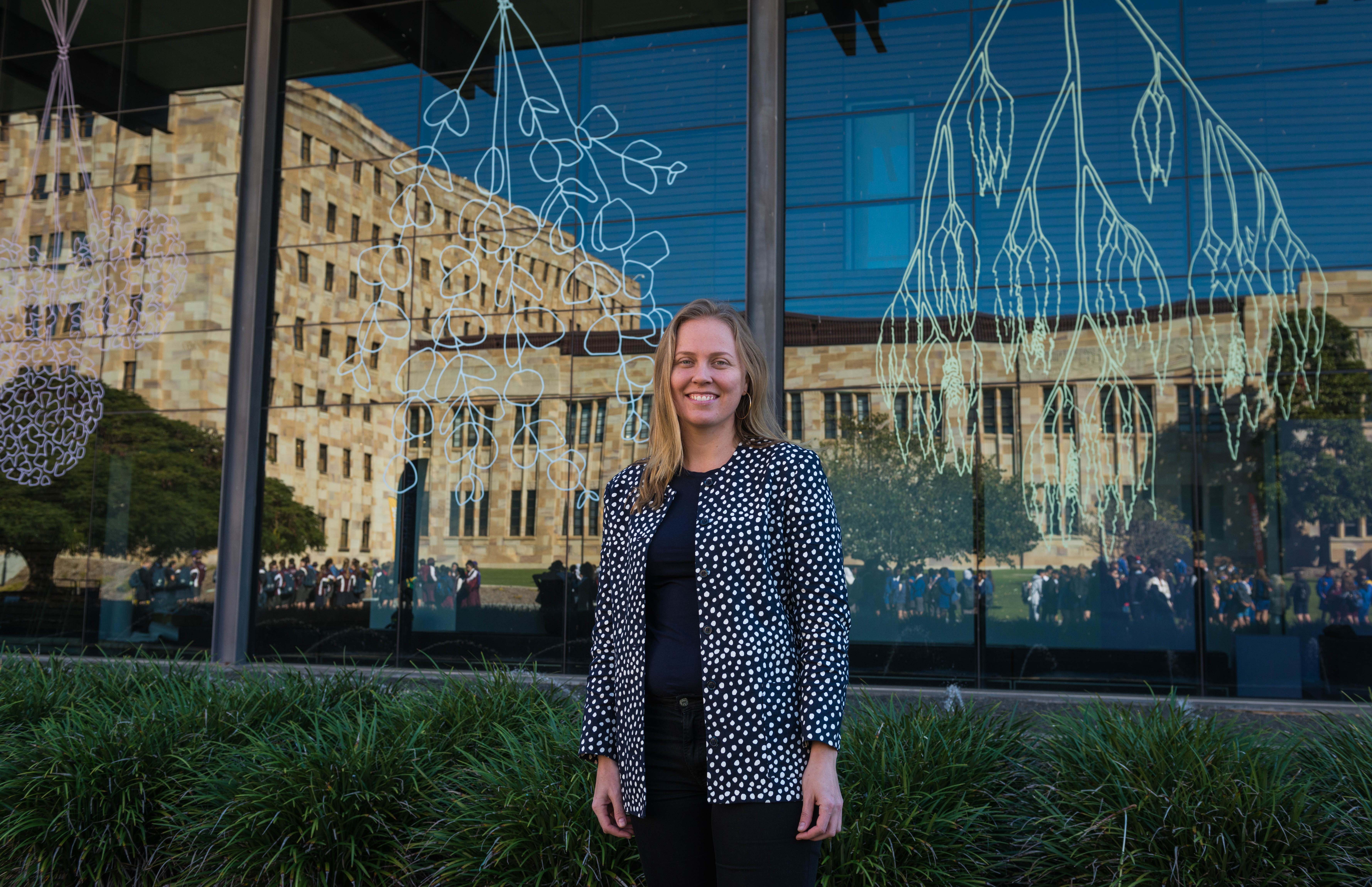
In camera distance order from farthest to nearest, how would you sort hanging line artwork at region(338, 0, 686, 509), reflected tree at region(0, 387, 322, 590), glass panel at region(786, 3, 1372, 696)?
reflected tree at region(0, 387, 322, 590), hanging line artwork at region(338, 0, 686, 509), glass panel at region(786, 3, 1372, 696)

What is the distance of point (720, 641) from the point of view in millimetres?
2338

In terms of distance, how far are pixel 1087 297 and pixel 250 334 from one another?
11.2 metres

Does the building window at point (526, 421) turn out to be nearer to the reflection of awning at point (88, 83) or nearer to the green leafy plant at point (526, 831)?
the reflection of awning at point (88, 83)

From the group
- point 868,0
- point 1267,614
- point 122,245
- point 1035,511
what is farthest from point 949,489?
point 122,245

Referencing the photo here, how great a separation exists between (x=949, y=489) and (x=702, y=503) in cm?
1063

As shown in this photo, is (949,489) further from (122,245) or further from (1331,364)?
(122,245)

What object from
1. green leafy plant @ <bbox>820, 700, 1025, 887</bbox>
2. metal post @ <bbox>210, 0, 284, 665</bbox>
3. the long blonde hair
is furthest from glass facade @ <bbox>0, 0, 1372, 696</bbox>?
the long blonde hair

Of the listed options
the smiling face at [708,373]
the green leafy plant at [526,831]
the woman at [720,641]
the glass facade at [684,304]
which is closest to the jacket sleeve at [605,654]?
the woman at [720,641]

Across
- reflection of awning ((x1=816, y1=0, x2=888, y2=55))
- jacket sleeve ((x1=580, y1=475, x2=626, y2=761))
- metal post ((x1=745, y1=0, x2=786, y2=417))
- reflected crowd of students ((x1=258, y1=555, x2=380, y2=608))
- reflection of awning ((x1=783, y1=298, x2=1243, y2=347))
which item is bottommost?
reflected crowd of students ((x1=258, y1=555, x2=380, y2=608))

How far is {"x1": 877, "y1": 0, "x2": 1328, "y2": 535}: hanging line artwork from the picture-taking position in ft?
39.5

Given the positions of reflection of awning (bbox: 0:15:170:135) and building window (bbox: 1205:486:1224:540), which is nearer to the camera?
building window (bbox: 1205:486:1224:540)

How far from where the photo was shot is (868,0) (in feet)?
43.8

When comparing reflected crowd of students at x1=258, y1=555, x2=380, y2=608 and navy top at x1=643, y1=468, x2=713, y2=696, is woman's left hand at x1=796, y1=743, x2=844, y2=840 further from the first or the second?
reflected crowd of students at x1=258, y1=555, x2=380, y2=608

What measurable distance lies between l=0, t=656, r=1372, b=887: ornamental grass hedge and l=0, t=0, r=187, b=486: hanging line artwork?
435 inches
